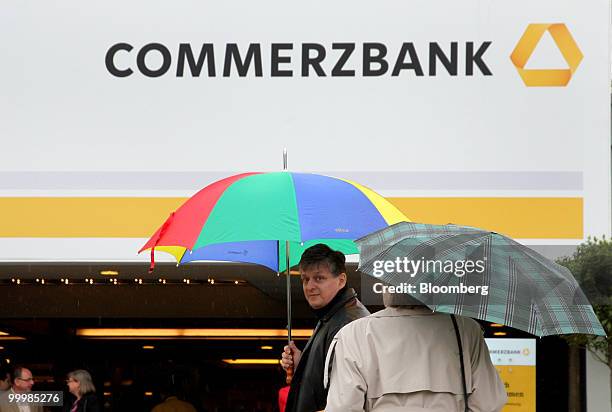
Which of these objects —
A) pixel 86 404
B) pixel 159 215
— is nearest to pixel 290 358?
pixel 159 215

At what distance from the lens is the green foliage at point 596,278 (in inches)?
293

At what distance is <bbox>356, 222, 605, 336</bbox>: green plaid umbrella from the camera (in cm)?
358

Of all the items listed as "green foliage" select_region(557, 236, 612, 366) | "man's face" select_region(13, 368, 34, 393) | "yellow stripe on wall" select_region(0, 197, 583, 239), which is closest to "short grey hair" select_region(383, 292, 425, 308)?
"green foliage" select_region(557, 236, 612, 366)

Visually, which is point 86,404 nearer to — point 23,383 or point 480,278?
point 23,383

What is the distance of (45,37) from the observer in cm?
829

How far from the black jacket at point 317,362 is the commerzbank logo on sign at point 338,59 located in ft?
12.1

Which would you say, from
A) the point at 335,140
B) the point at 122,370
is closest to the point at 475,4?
the point at 335,140

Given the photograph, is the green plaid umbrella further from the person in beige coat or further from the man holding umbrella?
the man holding umbrella

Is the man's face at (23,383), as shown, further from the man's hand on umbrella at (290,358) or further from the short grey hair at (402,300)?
the short grey hair at (402,300)

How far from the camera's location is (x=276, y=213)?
4516 millimetres

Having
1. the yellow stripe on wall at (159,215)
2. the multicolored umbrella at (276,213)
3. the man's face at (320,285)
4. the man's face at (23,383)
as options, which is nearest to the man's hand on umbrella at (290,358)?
the man's face at (320,285)

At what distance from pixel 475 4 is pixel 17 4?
3.75m

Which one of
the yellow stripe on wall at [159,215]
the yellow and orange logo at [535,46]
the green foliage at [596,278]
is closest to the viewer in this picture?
the green foliage at [596,278]

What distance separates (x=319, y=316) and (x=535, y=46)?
413 cm
